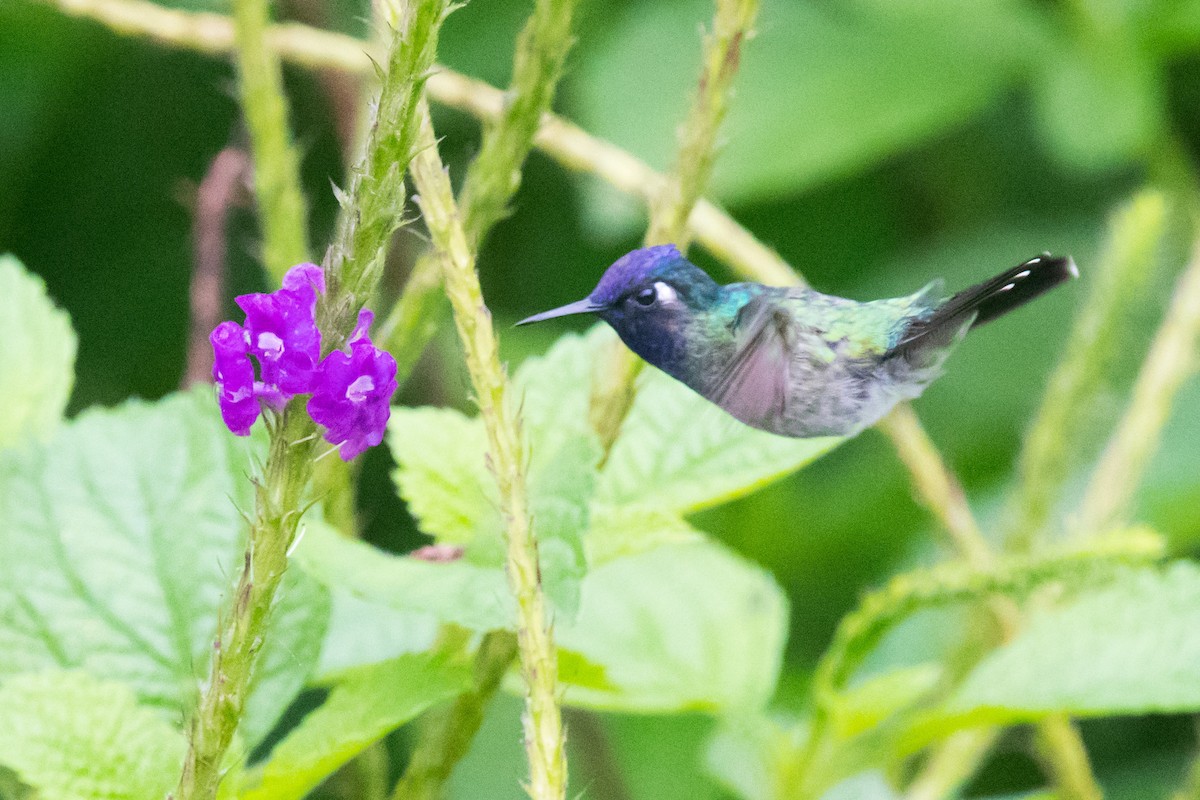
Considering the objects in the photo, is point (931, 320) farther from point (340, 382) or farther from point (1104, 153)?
point (1104, 153)

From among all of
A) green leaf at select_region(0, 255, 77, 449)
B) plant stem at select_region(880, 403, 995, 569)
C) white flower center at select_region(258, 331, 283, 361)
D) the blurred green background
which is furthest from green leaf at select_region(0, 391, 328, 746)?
the blurred green background

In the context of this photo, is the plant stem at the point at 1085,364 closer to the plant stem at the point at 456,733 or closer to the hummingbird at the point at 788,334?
the hummingbird at the point at 788,334

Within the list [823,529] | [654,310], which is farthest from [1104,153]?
[654,310]

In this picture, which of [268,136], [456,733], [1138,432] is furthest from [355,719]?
[1138,432]

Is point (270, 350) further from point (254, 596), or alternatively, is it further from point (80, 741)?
point (80, 741)

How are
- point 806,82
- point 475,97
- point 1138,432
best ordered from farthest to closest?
point 806,82
point 1138,432
point 475,97

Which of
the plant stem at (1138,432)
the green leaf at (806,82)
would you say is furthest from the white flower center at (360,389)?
the green leaf at (806,82)

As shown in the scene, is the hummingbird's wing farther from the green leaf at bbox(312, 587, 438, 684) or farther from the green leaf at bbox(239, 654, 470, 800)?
the green leaf at bbox(312, 587, 438, 684)
